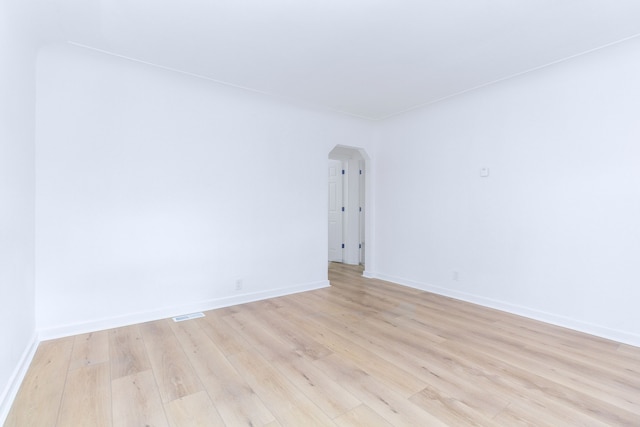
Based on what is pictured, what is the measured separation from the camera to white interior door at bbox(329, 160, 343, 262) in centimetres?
616

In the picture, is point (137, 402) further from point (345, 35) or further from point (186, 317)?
point (345, 35)

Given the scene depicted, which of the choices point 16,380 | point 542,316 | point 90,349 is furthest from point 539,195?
point 16,380

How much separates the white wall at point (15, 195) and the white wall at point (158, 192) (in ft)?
0.65

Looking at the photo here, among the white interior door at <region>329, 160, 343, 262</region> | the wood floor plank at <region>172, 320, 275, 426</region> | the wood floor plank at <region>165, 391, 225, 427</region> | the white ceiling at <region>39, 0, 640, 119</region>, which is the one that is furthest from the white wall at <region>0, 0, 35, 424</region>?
the white interior door at <region>329, 160, 343, 262</region>

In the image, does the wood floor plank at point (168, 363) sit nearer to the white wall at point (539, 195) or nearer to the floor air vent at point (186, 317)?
the floor air vent at point (186, 317)

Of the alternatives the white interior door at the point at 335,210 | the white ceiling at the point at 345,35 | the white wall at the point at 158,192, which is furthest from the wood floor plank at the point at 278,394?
the white interior door at the point at 335,210

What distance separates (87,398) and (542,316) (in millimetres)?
3720

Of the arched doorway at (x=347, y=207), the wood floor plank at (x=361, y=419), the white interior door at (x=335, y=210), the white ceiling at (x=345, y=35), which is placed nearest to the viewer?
the wood floor plank at (x=361, y=419)

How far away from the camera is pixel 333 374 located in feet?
6.49

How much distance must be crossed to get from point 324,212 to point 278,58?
208 centimetres

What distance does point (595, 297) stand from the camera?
8.59 feet

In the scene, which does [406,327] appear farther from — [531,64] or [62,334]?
[62,334]

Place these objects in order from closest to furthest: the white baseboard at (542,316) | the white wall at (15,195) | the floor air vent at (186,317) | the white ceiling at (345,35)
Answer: the white wall at (15,195), the white ceiling at (345,35), the white baseboard at (542,316), the floor air vent at (186,317)

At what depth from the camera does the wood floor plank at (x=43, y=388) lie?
1541mm
